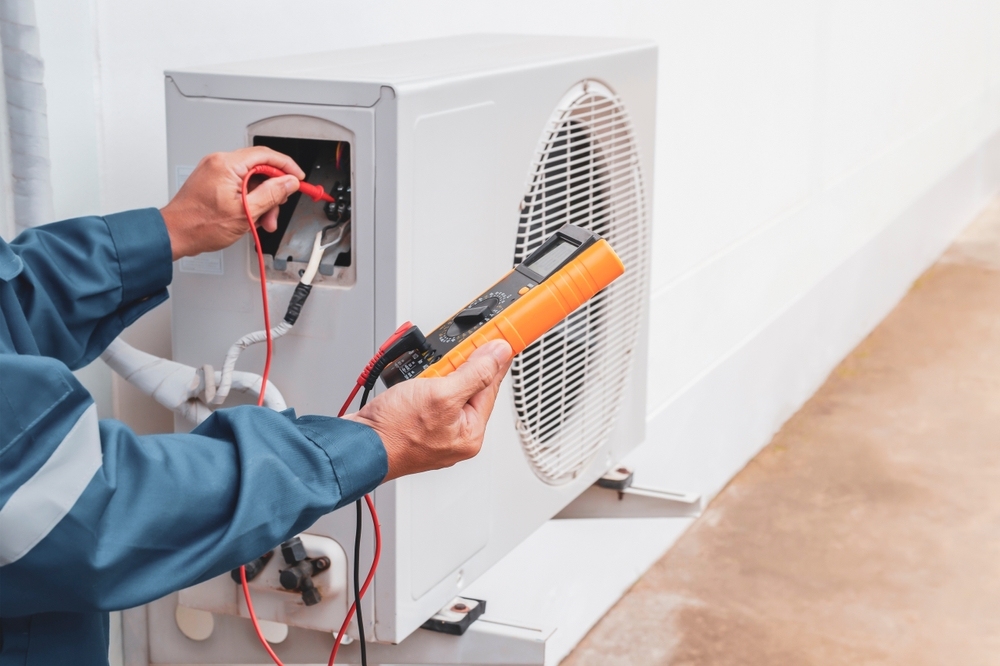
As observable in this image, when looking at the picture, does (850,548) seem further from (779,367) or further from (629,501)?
(629,501)

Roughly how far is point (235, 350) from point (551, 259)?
0.37 meters

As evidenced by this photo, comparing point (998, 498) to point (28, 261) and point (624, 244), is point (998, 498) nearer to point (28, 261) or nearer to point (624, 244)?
point (624, 244)

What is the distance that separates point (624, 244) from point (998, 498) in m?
2.21

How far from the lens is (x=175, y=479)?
84cm

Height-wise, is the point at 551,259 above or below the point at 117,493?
above

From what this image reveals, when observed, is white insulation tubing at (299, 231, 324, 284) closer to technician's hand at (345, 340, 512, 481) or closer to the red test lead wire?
the red test lead wire

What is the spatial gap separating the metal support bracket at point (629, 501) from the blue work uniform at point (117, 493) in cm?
91

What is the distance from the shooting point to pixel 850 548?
2971 millimetres

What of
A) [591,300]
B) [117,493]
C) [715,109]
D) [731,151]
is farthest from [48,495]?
[731,151]

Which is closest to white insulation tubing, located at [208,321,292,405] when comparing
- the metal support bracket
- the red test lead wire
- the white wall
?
the red test lead wire

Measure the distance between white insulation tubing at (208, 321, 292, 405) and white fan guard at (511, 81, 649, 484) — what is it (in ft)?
1.13

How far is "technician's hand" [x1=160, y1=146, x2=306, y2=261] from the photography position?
114 centimetres

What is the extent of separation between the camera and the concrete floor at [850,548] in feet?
8.33

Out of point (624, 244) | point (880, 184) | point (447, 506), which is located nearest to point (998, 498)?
point (880, 184)
